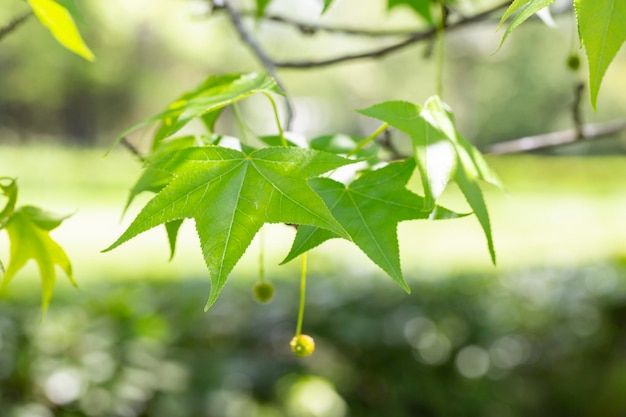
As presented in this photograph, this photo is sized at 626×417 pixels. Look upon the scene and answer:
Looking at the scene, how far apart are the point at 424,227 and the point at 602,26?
8436 mm

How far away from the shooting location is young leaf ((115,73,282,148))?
665 millimetres

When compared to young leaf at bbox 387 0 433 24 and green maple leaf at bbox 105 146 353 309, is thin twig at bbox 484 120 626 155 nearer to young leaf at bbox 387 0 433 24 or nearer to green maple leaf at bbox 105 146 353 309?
young leaf at bbox 387 0 433 24

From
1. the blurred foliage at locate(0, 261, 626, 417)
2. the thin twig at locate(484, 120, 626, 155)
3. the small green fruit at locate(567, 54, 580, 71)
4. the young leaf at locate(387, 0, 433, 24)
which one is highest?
the young leaf at locate(387, 0, 433, 24)

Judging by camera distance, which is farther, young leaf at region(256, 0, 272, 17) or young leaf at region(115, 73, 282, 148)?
young leaf at region(256, 0, 272, 17)

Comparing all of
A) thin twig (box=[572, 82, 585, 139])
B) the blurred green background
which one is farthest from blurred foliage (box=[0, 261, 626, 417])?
thin twig (box=[572, 82, 585, 139])

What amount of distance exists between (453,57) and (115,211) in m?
12.9

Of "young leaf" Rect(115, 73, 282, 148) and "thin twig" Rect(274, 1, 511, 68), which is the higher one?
"thin twig" Rect(274, 1, 511, 68)

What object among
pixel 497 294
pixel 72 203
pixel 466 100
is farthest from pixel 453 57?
pixel 497 294

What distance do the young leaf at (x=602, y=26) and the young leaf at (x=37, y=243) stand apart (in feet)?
1.85

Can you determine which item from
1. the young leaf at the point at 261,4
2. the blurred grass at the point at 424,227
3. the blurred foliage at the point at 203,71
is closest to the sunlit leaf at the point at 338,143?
the young leaf at the point at 261,4

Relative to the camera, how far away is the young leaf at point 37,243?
2.75ft

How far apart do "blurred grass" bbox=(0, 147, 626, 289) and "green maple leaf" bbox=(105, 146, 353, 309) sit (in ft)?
3.08

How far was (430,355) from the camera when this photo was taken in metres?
2.89

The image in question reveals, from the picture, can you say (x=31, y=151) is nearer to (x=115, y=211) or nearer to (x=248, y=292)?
(x=115, y=211)
